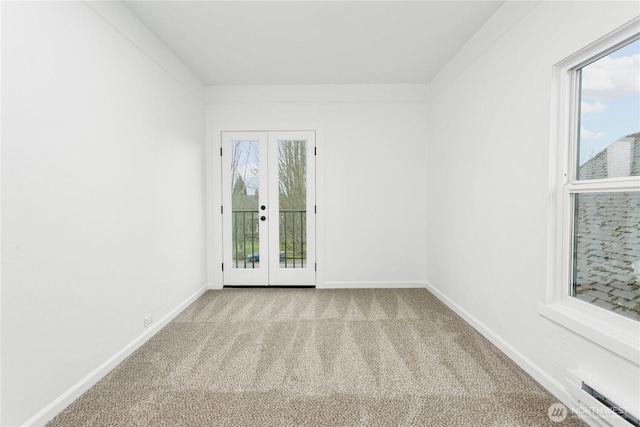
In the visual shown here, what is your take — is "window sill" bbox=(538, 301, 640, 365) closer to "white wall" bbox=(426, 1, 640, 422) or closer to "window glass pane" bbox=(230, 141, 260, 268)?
"white wall" bbox=(426, 1, 640, 422)

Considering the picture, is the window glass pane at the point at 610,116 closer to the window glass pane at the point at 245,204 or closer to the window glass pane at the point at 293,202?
the window glass pane at the point at 293,202

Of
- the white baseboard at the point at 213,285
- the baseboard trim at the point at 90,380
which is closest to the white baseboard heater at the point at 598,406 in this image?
the baseboard trim at the point at 90,380

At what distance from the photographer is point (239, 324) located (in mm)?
3045

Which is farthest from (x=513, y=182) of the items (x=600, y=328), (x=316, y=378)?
(x=316, y=378)

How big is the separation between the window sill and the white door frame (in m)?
2.67

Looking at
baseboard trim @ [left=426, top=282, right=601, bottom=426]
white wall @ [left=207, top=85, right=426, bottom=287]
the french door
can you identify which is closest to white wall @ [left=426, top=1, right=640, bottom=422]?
baseboard trim @ [left=426, top=282, right=601, bottom=426]

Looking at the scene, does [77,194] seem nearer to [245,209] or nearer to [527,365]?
[245,209]

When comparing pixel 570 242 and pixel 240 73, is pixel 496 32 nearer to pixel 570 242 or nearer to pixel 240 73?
pixel 570 242

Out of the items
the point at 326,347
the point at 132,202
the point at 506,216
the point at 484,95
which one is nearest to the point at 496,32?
the point at 484,95

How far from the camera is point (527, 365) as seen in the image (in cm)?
215

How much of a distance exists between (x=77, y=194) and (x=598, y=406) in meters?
3.06

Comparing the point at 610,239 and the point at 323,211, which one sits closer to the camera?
the point at 610,239

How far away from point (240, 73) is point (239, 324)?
9.02 ft

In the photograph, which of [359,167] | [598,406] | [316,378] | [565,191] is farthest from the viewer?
[359,167]
